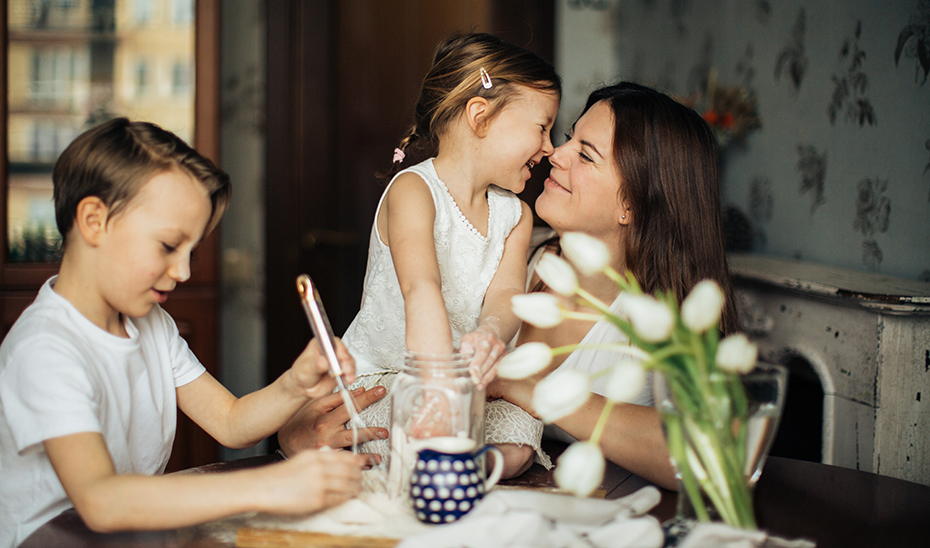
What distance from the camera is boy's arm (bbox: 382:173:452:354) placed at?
40.6 inches

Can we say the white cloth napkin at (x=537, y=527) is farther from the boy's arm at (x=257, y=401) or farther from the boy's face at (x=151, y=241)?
the boy's face at (x=151, y=241)

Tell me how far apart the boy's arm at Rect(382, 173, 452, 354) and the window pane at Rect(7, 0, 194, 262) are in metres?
1.41

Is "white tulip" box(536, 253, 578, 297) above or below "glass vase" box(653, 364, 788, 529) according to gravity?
above

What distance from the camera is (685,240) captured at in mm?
1441

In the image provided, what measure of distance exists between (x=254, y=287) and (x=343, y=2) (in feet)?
3.88

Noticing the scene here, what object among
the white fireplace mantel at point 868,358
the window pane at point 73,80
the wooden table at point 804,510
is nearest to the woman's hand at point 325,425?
the wooden table at point 804,510

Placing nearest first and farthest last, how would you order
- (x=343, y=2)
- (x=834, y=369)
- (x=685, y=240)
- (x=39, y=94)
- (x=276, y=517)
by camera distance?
(x=276, y=517), (x=685, y=240), (x=834, y=369), (x=39, y=94), (x=343, y=2)

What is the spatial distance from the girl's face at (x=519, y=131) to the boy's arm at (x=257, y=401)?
1.96ft

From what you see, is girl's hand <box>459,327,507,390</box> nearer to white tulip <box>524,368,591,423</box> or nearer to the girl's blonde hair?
white tulip <box>524,368,591,423</box>

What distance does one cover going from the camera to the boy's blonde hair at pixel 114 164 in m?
0.91

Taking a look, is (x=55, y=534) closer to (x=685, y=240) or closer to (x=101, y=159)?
(x=101, y=159)

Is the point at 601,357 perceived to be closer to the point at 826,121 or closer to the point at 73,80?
the point at 826,121

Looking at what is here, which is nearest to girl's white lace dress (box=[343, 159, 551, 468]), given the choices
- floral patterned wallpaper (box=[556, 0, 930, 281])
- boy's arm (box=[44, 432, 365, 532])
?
boy's arm (box=[44, 432, 365, 532])

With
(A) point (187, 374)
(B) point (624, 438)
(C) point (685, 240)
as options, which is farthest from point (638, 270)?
(A) point (187, 374)
